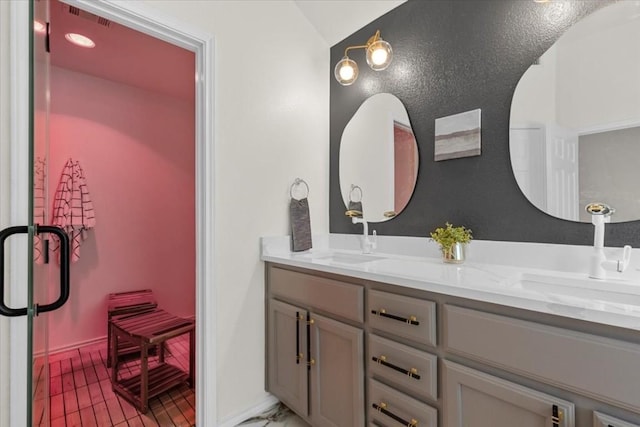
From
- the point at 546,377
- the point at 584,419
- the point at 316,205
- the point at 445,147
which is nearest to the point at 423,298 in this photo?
the point at 546,377

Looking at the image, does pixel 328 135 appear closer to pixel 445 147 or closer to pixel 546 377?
pixel 445 147

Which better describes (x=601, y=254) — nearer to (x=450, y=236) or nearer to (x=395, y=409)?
(x=450, y=236)

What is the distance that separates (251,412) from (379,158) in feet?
5.74

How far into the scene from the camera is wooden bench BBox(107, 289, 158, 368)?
2.54 m

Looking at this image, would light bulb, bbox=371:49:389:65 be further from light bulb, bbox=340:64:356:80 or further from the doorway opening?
the doorway opening

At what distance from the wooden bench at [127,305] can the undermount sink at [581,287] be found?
269 centimetres

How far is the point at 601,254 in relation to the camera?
3.81ft

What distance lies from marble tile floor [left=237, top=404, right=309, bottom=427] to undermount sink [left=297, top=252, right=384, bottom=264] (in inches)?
36.9

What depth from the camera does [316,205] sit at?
2291 mm

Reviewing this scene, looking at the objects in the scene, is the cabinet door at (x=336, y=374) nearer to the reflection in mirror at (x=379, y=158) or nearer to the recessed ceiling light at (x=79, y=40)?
the reflection in mirror at (x=379, y=158)

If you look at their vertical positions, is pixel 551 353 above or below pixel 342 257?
below

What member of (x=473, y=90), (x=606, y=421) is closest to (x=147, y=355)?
(x=606, y=421)

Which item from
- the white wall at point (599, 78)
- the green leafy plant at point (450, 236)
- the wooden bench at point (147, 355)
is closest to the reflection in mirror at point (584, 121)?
the white wall at point (599, 78)

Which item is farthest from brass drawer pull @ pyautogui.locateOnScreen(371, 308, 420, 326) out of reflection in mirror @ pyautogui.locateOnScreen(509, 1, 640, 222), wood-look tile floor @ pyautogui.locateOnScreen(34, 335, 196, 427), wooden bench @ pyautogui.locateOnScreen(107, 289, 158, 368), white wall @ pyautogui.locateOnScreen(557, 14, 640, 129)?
wooden bench @ pyautogui.locateOnScreen(107, 289, 158, 368)
